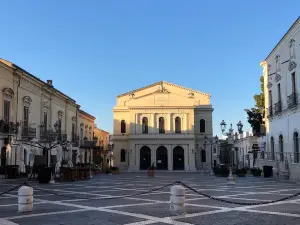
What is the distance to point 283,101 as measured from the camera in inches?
1131

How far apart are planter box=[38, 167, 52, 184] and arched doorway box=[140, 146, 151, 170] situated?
33672mm

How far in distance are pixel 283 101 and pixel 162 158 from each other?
29502mm

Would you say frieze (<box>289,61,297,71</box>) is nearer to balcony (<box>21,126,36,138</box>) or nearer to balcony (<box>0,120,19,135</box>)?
balcony (<box>0,120,19,135</box>)

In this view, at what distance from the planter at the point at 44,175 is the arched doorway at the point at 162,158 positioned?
33879 mm

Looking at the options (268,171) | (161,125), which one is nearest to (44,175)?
(268,171)

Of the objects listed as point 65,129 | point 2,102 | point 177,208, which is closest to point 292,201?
point 177,208

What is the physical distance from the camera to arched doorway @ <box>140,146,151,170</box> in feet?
183

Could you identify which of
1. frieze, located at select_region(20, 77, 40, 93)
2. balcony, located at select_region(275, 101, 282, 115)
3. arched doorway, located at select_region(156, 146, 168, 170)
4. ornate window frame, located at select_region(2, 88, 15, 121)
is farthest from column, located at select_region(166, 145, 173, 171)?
ornate window frame, located at select_region(2, 88, 15, 121)

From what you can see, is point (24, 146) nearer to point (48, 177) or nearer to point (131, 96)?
point (48, 177)

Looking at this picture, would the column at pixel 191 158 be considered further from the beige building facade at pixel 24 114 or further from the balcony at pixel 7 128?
the balcony at pixel 7 128

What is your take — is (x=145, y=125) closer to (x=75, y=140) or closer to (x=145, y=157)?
(x=145, y=157)

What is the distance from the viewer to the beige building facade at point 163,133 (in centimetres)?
Answer: 5509

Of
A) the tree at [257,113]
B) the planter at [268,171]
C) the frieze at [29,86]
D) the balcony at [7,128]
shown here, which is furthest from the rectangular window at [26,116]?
the tree at [257,113]

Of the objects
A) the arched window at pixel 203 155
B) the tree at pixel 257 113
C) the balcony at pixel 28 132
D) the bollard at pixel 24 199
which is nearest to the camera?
the bollard at pixel 24 199
